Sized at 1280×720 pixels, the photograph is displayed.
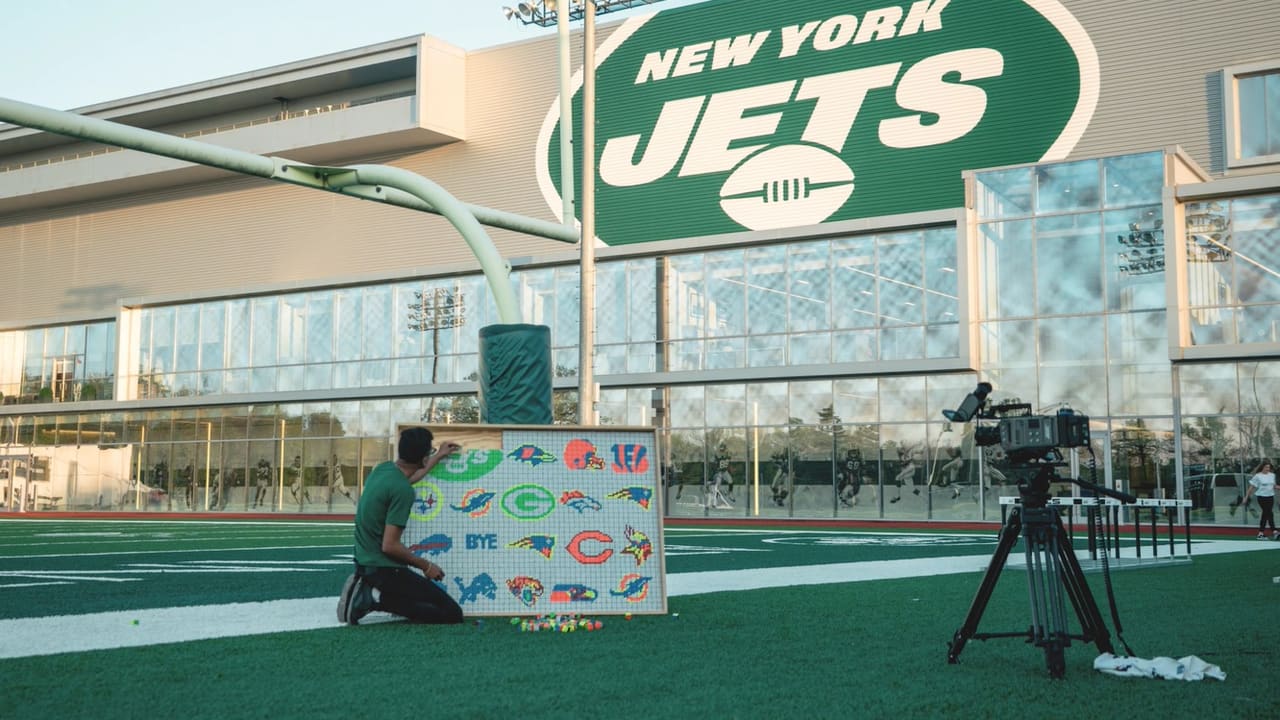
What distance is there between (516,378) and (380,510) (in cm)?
304

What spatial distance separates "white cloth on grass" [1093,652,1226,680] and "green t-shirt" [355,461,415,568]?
4250 mm

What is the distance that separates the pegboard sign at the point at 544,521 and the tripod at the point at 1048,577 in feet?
8.60

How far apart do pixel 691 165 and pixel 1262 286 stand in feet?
49.1

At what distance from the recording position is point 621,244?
1406 inches

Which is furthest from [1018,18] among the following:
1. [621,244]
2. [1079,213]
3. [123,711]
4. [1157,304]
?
[123,711]

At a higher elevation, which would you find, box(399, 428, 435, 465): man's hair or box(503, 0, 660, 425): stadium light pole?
Answer: box(503, 0, 660, 425): stadium light pole

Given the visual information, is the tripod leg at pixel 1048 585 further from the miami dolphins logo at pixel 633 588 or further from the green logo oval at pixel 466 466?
the green logo oval at pixel 466 466

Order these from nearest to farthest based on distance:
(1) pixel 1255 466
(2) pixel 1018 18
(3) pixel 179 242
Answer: (1) pixel 1255 466 < (2) pixel 1018 18 < (3) pixel 179 242

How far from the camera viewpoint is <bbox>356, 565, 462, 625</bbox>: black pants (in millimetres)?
8055

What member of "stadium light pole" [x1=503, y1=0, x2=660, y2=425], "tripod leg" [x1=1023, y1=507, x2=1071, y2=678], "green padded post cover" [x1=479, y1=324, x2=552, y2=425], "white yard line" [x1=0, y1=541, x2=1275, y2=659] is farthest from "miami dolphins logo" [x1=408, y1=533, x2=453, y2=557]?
"stadium light pole" [x1=503, y1=0, x2=660, y2=425]

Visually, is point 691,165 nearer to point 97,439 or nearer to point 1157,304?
point 1157,304

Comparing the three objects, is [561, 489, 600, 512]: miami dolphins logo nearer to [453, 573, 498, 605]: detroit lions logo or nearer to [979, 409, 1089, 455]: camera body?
[453, 573, 498, 605]: detroit lions logo

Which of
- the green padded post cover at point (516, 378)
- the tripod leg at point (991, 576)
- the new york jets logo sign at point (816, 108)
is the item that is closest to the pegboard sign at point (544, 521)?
the green padded post cover at point (516, 378)

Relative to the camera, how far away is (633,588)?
8.41 m
